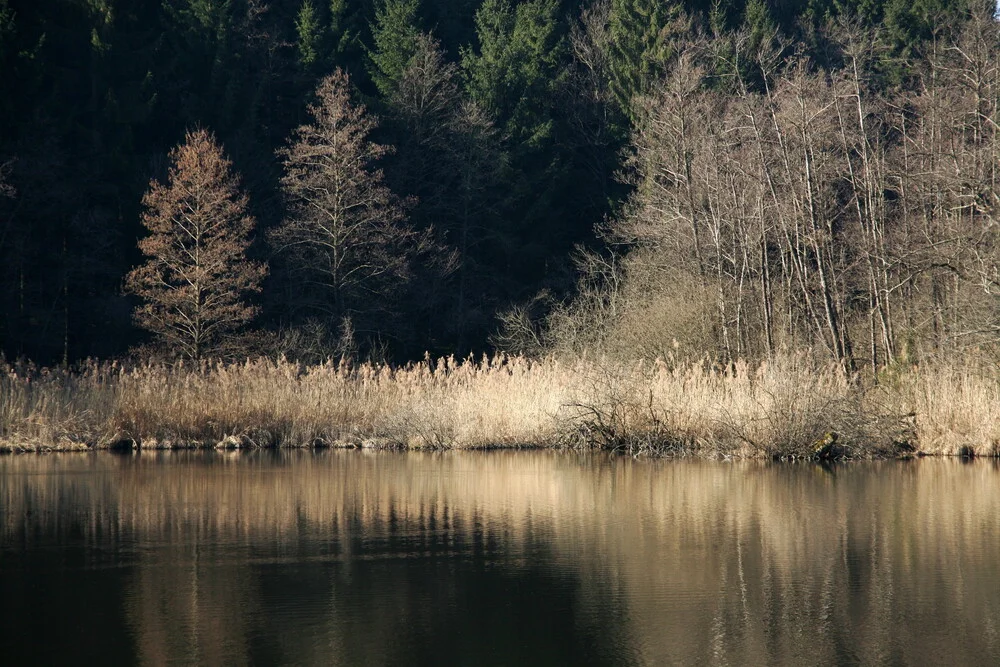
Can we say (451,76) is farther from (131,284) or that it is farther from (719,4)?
(131,284)

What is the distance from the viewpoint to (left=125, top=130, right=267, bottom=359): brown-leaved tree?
127 feet

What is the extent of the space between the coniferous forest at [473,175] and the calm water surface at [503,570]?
12.8 metres

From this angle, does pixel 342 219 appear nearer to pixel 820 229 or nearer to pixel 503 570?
pixel 820 229

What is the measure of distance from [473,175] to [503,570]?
41.0 m

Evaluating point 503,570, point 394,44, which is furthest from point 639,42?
point 503,570

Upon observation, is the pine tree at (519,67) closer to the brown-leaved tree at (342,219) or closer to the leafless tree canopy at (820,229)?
the brown-leaved tree at (342,219)

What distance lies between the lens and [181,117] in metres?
47.5

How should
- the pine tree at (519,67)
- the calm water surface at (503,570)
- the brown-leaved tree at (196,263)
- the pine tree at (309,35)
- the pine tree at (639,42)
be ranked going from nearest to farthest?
the calm water surface at (503,570), the brown-leaved tree at (196,263), the pine tree at (639,42), the pine tree at (309,35), the pine tree at (519,67)

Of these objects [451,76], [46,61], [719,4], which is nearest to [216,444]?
[46,61]

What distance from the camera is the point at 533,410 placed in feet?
79.7

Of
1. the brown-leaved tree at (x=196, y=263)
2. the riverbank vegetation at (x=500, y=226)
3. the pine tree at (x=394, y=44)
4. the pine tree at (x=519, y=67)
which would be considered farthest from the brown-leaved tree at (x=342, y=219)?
the pine tree at (x=519, y=67)

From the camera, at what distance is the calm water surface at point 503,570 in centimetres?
821

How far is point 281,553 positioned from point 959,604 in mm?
6014

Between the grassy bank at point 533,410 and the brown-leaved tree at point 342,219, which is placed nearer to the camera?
the grassy bank at point 533,410
